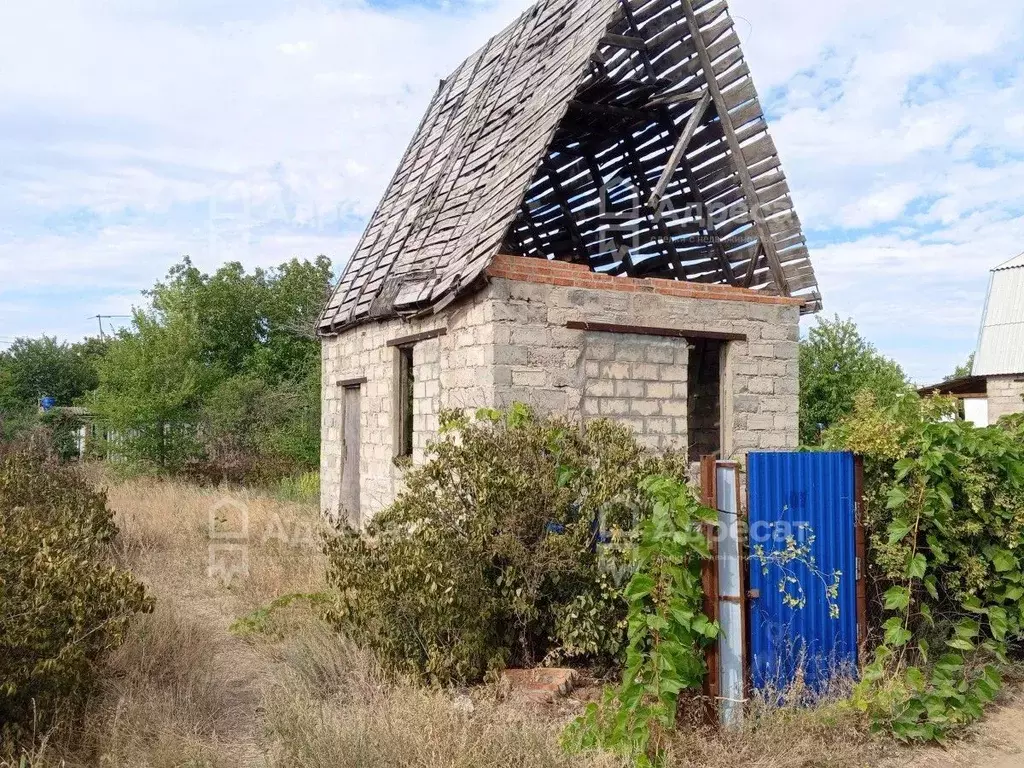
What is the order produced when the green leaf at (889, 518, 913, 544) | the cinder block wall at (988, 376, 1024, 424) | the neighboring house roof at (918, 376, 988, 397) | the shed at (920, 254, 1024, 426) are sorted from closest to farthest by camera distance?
the green leaf at (889, 518, 913, 544) < the cinder block wall at (988, 376, 1024, 424) < the shed at (920, 254, 1024, 426) < the neighboring house roof at (918, 376, 988, 397)

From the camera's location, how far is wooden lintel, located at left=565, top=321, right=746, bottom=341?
7688 mm

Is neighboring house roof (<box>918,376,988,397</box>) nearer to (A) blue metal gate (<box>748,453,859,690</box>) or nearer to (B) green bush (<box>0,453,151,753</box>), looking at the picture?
(A) blue metal gate (<box>748,453,859,690</box>)

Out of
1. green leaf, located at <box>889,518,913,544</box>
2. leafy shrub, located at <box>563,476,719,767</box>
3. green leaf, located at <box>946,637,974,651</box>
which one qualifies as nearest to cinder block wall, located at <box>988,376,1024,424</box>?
green leaf, located at <box>946,637,974,651</box>

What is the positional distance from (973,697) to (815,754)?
4.36ft

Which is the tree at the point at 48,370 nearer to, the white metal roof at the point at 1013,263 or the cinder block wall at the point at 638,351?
the cinder block wall at the point at 638,351

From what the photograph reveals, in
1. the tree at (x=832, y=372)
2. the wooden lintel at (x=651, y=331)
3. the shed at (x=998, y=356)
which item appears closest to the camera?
the wooden lintel at (x=651, y=331)

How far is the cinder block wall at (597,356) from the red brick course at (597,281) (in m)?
0.01

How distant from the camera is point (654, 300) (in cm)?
816

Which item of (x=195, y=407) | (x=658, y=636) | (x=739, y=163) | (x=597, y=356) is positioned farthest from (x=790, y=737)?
(x=195, y=407)

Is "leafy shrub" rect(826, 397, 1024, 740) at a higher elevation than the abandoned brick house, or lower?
lower

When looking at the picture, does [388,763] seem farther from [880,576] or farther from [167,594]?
[167,594]

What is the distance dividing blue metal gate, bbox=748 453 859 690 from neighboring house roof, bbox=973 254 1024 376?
64.9 ft

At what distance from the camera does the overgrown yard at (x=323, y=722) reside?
4.18 meters

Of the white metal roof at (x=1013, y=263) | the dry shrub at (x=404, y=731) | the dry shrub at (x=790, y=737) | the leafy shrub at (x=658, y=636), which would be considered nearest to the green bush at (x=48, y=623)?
the dry shrub at (x=404, y=731)
